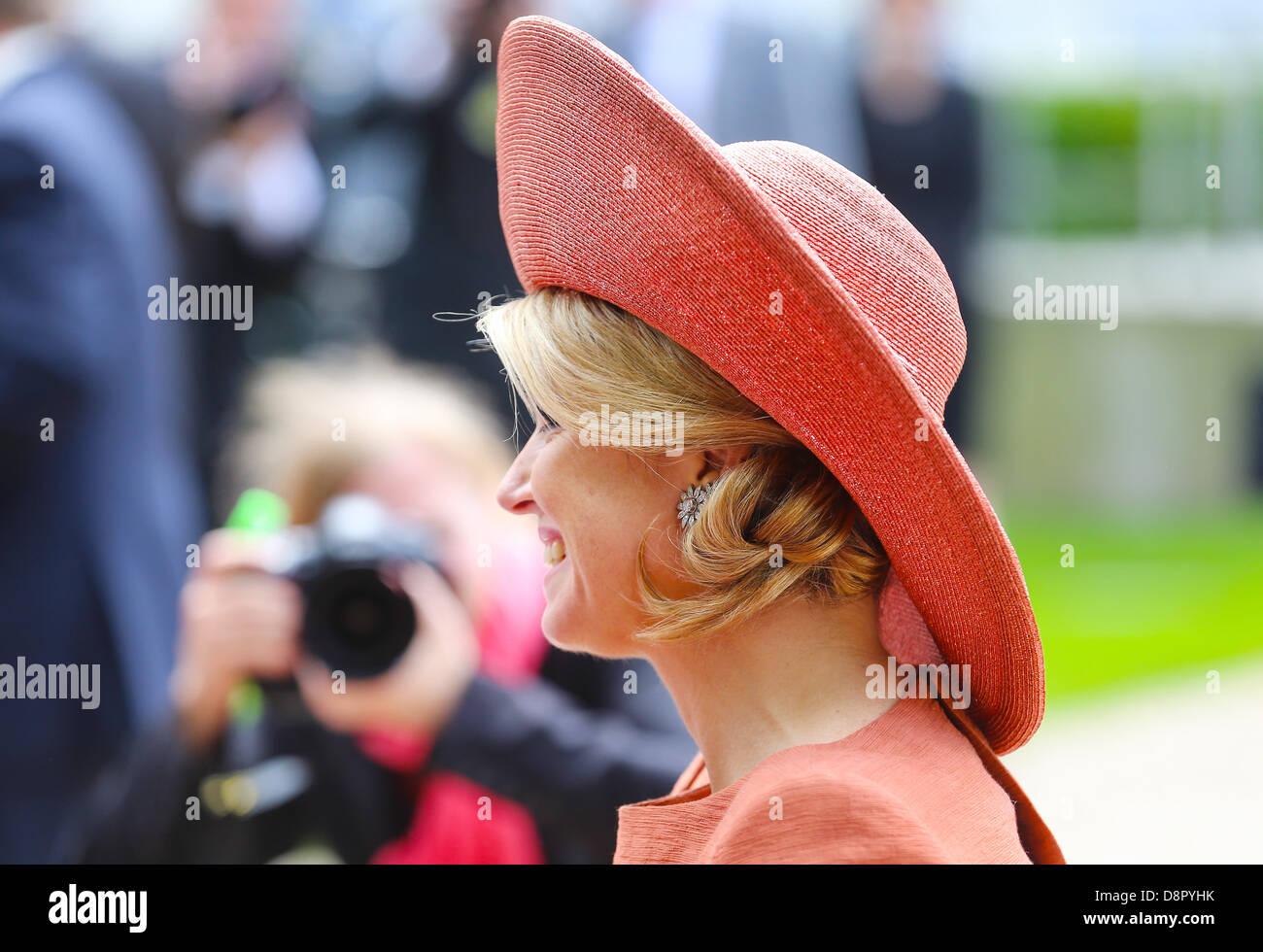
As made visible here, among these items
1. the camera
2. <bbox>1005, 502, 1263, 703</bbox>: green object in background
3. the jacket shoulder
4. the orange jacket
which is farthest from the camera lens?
<bbox>1005, 502, 1263, 703</bbox>: green object in background

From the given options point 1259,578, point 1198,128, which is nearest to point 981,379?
point 1198,128

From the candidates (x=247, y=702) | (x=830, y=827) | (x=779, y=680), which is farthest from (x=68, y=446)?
(x=830, y=827)

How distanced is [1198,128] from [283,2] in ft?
23.2

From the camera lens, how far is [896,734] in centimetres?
120

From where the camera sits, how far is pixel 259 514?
2342 mm

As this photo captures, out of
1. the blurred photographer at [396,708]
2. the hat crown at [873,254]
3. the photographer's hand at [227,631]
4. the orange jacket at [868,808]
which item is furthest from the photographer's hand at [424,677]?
the hat crown at [873,254]

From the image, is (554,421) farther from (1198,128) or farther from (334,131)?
(1198,128)

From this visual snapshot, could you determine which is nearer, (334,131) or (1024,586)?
(1024,586)
